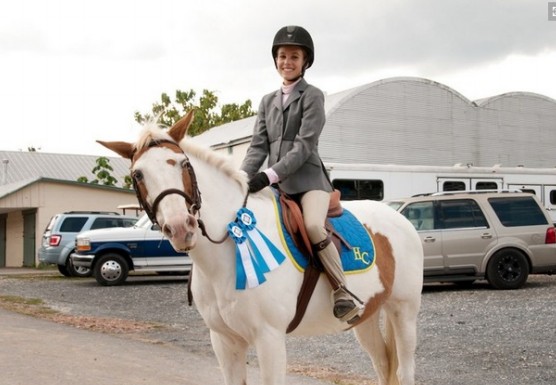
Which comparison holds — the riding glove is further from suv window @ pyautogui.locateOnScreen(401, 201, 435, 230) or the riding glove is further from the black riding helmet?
suv window @ pyautogui.locateOnScreen(401, 201, 435, 230)

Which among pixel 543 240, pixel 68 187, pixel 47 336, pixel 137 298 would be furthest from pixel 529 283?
pixel 68 187

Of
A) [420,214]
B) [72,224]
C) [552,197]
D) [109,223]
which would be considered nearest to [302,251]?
[420,214]

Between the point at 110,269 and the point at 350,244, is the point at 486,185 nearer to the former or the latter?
the point at 110,269

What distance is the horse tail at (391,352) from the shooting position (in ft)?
17.5

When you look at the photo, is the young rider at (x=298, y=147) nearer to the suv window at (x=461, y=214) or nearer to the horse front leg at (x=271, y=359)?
the horse front leg at (x=271, y=359)

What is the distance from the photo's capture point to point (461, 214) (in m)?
14.5

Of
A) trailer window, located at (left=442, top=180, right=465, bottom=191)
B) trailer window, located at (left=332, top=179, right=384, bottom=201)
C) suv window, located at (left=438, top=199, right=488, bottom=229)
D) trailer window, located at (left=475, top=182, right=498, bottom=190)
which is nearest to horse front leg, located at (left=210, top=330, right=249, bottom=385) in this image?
suv window, located at (left=438, top=199, right=488, bottom=229)

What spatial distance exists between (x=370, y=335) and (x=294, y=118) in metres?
1.88

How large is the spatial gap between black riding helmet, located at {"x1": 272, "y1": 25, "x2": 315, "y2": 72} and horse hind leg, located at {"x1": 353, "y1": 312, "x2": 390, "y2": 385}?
2.11 m

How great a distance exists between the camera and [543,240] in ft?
47.2

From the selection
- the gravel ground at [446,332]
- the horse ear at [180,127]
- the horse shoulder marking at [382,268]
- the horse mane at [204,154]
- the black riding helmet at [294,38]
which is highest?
the black riding helmet at [294,38]

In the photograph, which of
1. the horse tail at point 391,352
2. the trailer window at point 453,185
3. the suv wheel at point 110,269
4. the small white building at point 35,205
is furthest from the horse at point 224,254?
the small white building at point 35,205

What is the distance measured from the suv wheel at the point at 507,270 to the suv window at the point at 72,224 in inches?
508

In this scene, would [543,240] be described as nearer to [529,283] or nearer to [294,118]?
[529,283]
